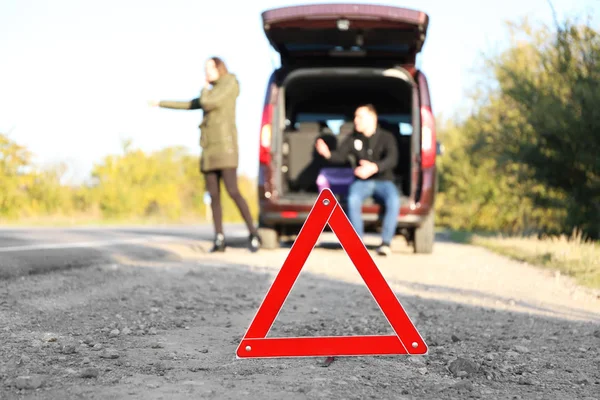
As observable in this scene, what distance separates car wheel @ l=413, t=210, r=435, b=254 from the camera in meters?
8.92

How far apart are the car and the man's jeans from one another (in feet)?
0.37

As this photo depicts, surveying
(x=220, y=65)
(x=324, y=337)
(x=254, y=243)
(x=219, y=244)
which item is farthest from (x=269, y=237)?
(x=324, y=337)

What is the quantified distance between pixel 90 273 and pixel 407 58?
448 cm

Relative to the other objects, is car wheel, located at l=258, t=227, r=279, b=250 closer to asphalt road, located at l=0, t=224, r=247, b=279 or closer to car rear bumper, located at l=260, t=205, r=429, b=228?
car rear bumper, located at l=260, t=205, r=429, b=228

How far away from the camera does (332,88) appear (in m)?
10.1

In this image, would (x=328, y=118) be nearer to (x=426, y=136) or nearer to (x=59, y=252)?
(x=426, y=136)

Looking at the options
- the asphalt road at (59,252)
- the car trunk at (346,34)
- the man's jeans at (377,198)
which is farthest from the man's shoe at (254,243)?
the car trunk at (346,34)

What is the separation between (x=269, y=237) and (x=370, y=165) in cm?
159

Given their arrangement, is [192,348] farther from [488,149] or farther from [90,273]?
[488,149]

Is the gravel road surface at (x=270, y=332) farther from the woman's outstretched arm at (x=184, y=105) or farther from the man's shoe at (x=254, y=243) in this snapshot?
the woman's outstretched arm at (x=184, y=105)

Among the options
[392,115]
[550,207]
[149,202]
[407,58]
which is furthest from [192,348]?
[149,202]

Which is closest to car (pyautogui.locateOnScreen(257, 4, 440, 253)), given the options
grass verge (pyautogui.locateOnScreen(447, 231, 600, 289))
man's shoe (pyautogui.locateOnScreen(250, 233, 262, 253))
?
man's shoe (pyautogui.locateOnScreen(250, 233, 262, 253))

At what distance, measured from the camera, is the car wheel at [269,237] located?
921cm

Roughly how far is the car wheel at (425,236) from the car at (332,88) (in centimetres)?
1
